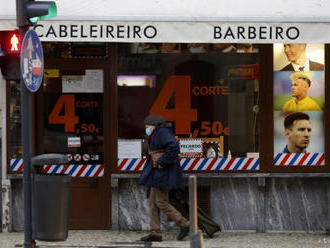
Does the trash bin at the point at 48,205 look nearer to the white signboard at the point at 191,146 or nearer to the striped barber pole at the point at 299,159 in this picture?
the white signboard at the point at 191,146

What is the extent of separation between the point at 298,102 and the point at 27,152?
15.5 feet

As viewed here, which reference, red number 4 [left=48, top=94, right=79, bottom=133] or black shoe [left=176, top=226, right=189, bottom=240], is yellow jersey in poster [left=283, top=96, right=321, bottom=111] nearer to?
black shoe [left=176, top=226, right=189, bottom=240]

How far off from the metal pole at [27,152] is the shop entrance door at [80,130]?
339 cm

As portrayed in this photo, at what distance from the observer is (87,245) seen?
33.2 ft

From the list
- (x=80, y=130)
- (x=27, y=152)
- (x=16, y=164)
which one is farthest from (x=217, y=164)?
(x=27, y=152)

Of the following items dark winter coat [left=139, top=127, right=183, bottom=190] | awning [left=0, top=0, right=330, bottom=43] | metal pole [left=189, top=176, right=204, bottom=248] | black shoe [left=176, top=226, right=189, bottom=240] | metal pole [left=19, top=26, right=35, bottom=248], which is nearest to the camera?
metal pole [left=189, top=176, right=204, bottom=248]

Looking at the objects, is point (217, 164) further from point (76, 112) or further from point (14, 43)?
point (14, 43)

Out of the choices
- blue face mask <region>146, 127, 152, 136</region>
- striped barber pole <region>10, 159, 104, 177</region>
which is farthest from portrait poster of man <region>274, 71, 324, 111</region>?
striped barber pole <region>10, 159, 104, 177</region>

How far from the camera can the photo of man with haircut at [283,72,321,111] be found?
437 inches

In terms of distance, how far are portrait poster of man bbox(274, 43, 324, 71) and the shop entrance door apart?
8.15ft

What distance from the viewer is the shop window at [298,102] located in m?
11.1

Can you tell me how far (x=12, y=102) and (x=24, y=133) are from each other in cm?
353

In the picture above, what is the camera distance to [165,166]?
10.2 metres

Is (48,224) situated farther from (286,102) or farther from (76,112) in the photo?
(286,102)
